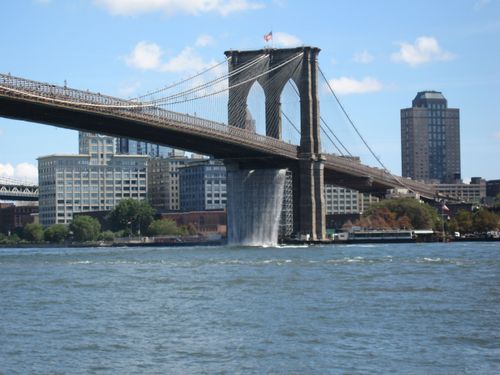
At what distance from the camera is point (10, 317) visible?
101ft

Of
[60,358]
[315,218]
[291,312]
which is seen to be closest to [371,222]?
[315,218]

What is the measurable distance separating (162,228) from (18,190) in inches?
1738

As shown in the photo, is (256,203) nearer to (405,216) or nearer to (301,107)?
(301,107)

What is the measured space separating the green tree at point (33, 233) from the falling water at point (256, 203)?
74657 millimetres

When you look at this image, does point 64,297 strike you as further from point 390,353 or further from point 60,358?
point 390,353

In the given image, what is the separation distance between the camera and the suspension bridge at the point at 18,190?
178312 millimetres

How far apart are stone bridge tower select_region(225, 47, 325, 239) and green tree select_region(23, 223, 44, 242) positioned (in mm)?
75703

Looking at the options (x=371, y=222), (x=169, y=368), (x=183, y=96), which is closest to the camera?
(x=169, y=368)

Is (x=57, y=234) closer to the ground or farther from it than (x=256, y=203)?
closer to the ground

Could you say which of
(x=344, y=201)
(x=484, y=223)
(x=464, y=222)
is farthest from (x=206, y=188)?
(x=484, y=223)

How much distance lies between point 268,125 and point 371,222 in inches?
1129

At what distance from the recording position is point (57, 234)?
516 feet

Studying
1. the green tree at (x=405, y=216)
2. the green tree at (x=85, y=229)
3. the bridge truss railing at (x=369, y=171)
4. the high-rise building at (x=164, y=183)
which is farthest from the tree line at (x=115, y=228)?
the green tree at (x=405, y=216)

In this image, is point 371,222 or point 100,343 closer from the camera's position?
point 100,343
